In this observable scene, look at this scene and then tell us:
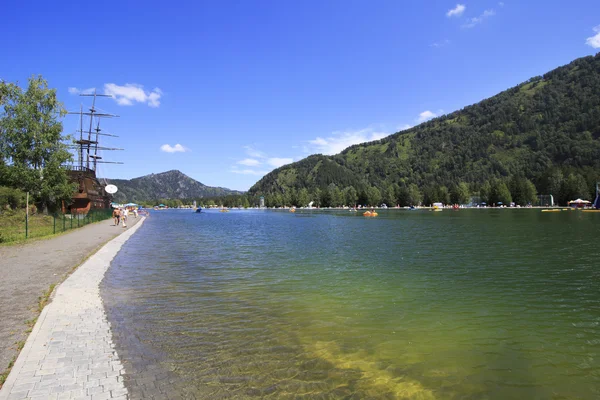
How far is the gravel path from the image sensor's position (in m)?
7.51

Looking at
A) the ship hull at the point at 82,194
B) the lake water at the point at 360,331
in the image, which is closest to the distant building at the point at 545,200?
the lake water at the point at 360,331

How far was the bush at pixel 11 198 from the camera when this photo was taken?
3750 centimetres

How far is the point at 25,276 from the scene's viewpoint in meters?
13.5

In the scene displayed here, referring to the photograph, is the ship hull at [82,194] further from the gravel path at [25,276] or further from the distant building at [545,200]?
the distant building at [545,200]

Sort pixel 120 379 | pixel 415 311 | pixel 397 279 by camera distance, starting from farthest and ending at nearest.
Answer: pixel 397 279, pixel 415 311, pixel 120 379

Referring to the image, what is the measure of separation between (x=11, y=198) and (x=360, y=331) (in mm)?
45119

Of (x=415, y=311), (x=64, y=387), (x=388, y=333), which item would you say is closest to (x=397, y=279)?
(x=415, y=311)

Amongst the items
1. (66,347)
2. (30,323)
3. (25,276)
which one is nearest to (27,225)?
(25,276)

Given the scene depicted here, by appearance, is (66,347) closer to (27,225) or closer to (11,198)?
(27,225)

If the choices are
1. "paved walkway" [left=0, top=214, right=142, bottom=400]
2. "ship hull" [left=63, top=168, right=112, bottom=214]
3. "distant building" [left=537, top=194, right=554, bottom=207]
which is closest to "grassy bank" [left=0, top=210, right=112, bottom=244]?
"paved walkway" [left=0, top=214, right=142, bottom=400]

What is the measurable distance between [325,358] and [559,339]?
5676 millimetres

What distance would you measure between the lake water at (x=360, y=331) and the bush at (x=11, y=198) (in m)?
29.4

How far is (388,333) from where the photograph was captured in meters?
8.84

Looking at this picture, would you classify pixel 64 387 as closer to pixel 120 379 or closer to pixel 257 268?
pixel 120 379
